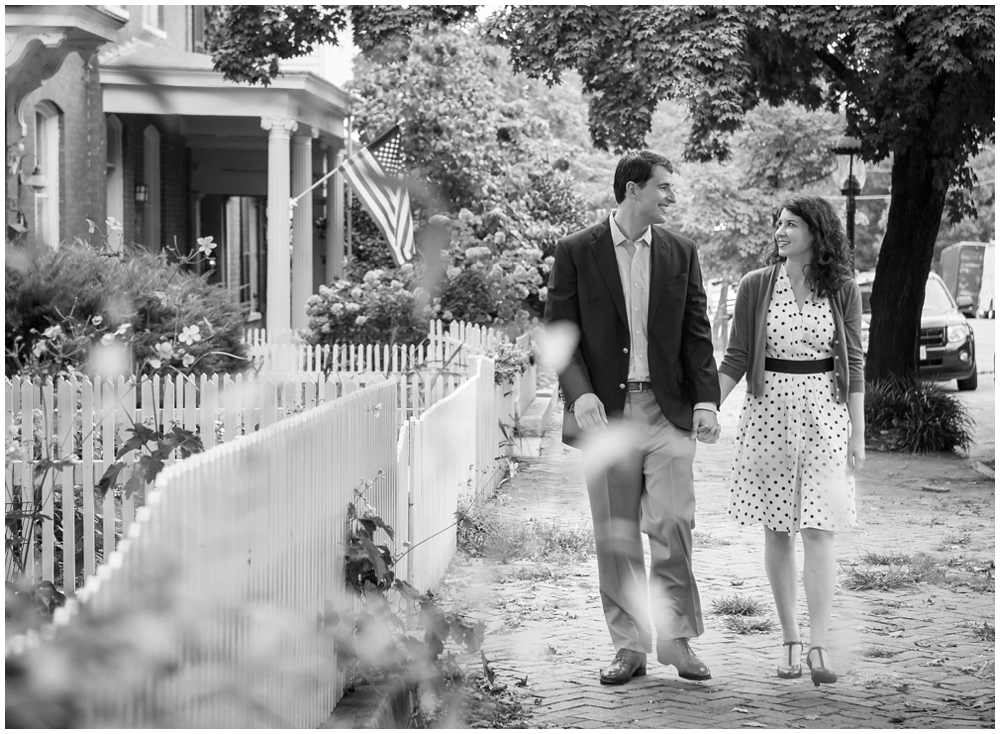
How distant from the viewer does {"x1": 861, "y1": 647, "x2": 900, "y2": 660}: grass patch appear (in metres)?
5.73

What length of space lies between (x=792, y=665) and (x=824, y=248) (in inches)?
65.7

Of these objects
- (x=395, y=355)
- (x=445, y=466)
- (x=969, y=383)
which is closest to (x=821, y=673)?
(x=445, y=466)

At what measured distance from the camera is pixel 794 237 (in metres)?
5.41

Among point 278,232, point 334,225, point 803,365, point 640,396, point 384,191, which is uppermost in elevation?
point 384,191

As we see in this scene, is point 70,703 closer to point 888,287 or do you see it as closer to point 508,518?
point 508,518

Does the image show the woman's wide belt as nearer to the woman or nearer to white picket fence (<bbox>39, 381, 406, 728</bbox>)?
the woman

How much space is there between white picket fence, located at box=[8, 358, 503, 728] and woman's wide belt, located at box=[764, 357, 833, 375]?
162cm

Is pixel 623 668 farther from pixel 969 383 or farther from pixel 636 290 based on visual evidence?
pixel 969 383

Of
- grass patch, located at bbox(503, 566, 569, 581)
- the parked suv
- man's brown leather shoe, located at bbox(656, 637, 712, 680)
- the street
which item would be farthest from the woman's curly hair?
the parked suv

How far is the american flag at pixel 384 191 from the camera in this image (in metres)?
16.3

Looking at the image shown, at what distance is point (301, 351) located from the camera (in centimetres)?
1320

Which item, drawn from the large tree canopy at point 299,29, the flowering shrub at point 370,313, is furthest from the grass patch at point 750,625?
the flowering shrub at point 370,313

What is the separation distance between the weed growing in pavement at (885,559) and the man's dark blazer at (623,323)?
3.04 metres

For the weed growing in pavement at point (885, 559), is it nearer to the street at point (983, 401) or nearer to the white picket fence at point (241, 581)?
the white picket fence at point (241, 581)
